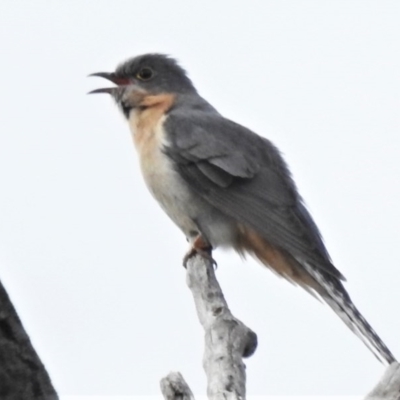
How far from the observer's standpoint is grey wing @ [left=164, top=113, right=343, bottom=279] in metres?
6.53

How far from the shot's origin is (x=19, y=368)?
1.96m

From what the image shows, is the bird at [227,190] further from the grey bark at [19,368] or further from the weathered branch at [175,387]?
the grey bark at [19,368]

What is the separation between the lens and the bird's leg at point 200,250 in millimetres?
6329

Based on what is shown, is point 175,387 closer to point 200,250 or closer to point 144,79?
point 200,250

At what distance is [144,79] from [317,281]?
2903 millimetres

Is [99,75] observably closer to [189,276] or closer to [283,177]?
[283,177]

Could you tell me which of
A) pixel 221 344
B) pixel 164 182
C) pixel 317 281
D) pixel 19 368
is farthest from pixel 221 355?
pixel 164 182

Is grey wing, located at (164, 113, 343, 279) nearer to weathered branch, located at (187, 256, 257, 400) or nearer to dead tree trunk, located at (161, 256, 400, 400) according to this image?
A: dead tree trunk, located at (161, 256, 400, 400)

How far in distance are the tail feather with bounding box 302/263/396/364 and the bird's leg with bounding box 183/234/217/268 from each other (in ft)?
2.38

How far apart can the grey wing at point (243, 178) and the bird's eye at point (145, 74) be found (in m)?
0.76

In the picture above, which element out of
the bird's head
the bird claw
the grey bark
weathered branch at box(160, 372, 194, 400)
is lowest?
weathered branch at box(160, 372, 194, 400)

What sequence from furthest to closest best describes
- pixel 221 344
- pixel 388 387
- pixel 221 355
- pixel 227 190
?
1. pixel 227 190
2. pixel 221 344
3. pixel 221 355
4. pixel 388 387

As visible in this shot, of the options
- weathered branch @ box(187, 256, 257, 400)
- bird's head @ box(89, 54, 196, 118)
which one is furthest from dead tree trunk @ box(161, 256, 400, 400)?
bird's head @ box(89, 54, 196, 118)

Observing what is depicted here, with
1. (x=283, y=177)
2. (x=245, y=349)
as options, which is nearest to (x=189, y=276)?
(x=245, y=349)
